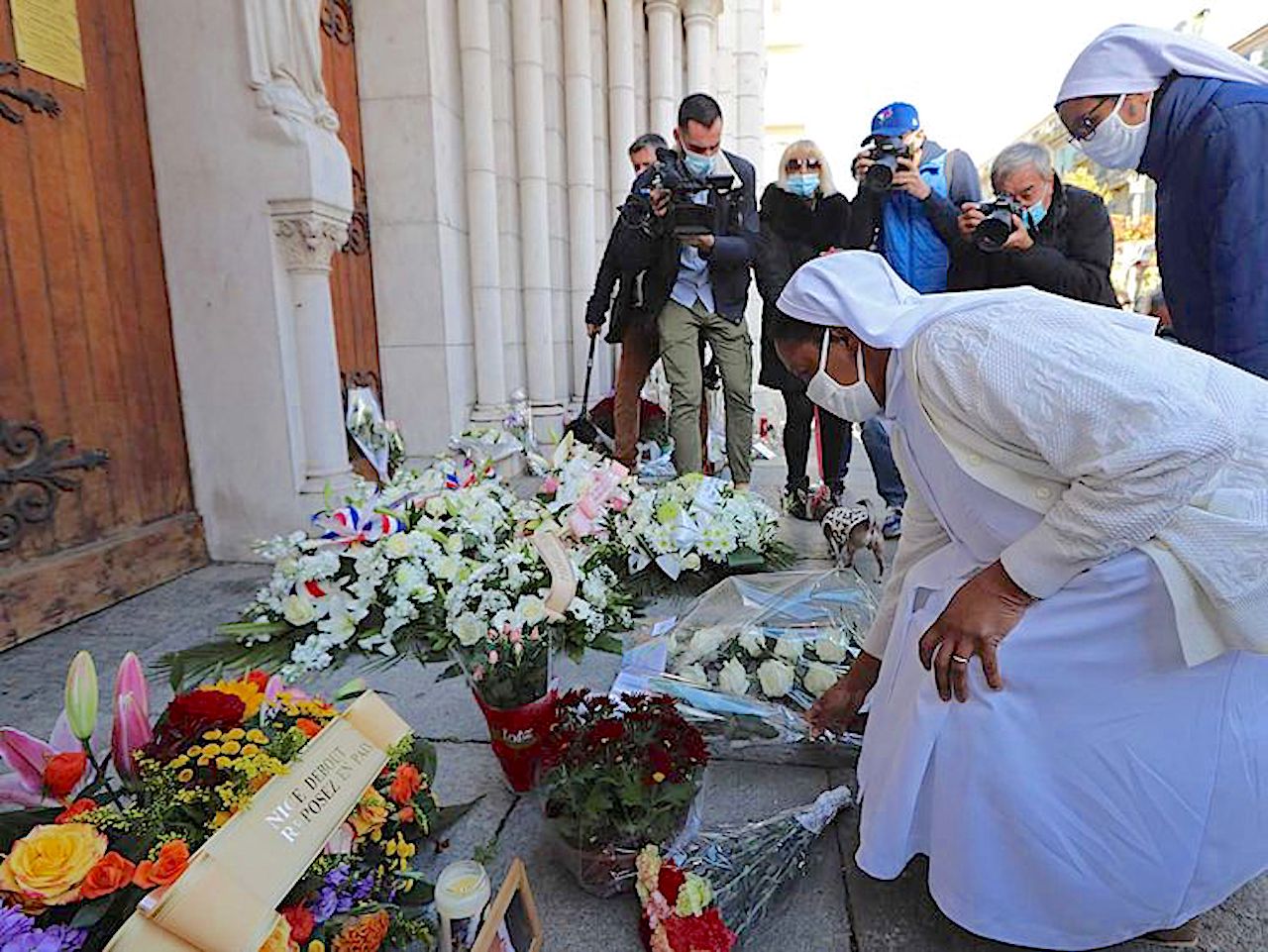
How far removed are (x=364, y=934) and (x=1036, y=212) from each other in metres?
3.25

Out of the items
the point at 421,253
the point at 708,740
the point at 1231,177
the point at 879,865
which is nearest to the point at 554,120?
the point at 421,253

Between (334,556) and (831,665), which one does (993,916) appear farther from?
(334,556)

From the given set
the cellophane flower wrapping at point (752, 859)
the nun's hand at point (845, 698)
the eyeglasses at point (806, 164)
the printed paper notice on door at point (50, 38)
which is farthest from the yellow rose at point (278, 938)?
the eyeglasses at point (806, 164)

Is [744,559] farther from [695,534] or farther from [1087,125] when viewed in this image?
[1087,125]

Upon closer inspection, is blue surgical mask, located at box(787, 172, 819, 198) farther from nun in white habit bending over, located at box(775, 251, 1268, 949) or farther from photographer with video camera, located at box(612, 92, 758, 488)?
nun in white habit bending over, located at box(775, 251, 1268, 949)

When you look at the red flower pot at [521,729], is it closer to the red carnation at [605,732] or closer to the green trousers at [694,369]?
the red carnation at [605,732]

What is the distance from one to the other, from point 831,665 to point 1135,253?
821 inches

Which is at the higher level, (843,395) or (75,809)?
(843,395)

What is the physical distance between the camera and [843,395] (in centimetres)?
181

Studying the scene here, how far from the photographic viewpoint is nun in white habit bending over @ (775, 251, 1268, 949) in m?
1.18

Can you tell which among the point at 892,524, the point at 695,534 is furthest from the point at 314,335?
the point at 892,524

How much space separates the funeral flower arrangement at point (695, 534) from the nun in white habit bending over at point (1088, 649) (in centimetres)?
170

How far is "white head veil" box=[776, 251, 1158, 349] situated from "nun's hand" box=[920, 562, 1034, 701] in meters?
0.44

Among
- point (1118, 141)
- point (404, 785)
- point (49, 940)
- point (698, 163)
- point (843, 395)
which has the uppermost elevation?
point (698, 163)
